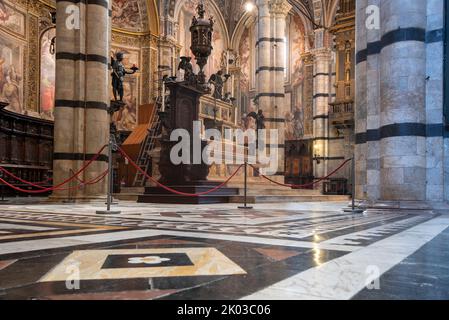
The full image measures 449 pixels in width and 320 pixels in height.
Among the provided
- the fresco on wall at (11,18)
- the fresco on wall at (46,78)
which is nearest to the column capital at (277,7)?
the fresco on wall at (46,78)

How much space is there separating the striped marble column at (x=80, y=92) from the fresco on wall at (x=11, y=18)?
6997mm

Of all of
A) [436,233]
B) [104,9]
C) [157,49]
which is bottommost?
[436,233]

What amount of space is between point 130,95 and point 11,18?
755 centimetres

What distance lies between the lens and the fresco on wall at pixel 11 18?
1762cm

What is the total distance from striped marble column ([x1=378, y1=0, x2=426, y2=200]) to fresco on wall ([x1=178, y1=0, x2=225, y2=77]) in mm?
19451

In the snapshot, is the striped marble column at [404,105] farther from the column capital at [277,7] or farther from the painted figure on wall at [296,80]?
the painted figure on wall at [296,80]

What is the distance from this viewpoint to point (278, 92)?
21.1 metres

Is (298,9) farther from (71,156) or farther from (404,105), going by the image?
(404,105)

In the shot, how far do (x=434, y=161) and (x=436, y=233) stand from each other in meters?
4.83

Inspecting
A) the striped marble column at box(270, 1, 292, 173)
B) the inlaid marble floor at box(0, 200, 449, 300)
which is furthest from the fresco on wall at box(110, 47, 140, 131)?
the inlaid marble floor at box(0, 200, 449, 300)

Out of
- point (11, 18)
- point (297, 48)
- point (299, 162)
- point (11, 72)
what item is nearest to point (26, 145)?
point (11, 72)

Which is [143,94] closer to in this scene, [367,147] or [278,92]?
[278,92]

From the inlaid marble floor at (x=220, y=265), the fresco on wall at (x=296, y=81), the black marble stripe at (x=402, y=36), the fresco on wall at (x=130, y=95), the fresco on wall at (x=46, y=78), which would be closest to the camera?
the inlaid marble floor at (x=220, y=265)
